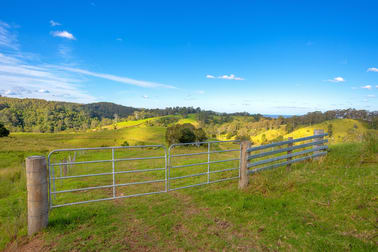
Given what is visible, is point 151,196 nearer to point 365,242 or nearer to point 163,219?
point 163,219

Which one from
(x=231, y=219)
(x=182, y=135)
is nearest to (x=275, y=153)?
(x=231, y=219)

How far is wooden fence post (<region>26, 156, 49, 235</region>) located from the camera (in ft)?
11.4

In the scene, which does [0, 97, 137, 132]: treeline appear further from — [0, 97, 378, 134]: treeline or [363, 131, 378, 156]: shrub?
[363, 131, 378, 156]: shrub

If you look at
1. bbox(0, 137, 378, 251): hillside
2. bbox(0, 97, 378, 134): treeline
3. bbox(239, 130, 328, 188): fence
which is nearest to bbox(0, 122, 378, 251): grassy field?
bbox(0, 137, 378, 251): hillside

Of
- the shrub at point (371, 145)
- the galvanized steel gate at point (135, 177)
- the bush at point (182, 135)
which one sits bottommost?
the bush at point (182, 135)

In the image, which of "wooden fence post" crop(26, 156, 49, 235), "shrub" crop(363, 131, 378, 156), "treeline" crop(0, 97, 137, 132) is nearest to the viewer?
"wooden fence post" crop(26, 156, 49, 235)

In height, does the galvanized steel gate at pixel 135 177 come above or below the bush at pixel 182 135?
above

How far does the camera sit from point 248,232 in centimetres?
356

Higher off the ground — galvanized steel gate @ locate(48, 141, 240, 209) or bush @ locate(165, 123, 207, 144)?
galvanized steel gate @ locate(48, 141, 240, 209)

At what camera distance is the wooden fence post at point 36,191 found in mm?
3477

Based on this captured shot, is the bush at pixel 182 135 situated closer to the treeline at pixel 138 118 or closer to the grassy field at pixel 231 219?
the grassy field at pixel 231 219

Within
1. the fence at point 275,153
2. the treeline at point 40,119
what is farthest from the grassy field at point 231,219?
the treeline at point 40,119

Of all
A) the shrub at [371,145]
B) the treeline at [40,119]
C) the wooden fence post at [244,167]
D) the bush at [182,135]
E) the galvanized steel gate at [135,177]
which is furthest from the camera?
the treeline at [40,119]

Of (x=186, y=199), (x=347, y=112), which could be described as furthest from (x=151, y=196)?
(x=347, y=112)
